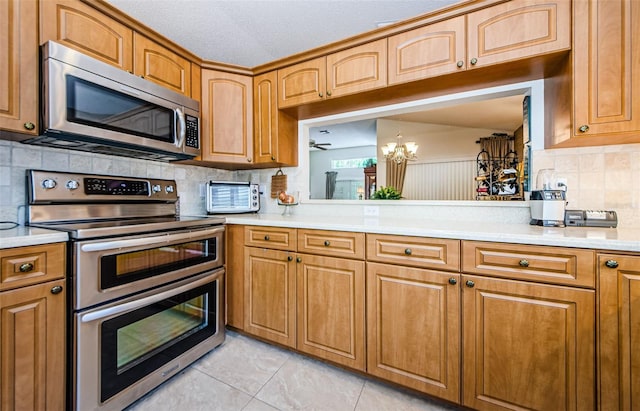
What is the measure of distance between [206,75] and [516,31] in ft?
6.77

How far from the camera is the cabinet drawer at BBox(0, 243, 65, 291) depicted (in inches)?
38.3

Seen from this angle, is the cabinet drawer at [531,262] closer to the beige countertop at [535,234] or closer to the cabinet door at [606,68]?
the beige countertop at [535,234]

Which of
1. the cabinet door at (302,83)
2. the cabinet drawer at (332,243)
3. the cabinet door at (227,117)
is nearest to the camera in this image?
the cabinet drawer at (332,243)

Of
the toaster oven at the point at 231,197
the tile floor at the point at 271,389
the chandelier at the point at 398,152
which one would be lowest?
the tile floor at the point at 271,389

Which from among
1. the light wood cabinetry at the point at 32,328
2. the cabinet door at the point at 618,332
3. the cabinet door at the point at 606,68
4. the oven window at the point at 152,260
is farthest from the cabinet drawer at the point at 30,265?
the cabinet door at the point at 606,68

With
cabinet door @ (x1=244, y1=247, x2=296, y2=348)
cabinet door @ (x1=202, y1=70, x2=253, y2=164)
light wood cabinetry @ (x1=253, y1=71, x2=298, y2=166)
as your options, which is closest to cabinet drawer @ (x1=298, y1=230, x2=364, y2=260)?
cabinet door @ (x1=244, y1=247, x2=296, y2=348)

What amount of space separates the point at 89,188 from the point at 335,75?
1.75 metres

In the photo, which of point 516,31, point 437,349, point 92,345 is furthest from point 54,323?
point 516,31

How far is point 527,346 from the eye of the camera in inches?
44.8

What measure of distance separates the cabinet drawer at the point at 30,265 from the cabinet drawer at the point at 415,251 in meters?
1.44

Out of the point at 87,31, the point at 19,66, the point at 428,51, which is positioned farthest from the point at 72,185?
the point at 428,51

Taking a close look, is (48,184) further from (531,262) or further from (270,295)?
(531,262)

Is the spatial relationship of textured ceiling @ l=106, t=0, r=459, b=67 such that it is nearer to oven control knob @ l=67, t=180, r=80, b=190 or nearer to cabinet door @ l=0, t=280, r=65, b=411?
oven control knob @ l=67, t=180, r=80, b=190

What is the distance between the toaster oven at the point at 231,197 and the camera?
2.20 metres
